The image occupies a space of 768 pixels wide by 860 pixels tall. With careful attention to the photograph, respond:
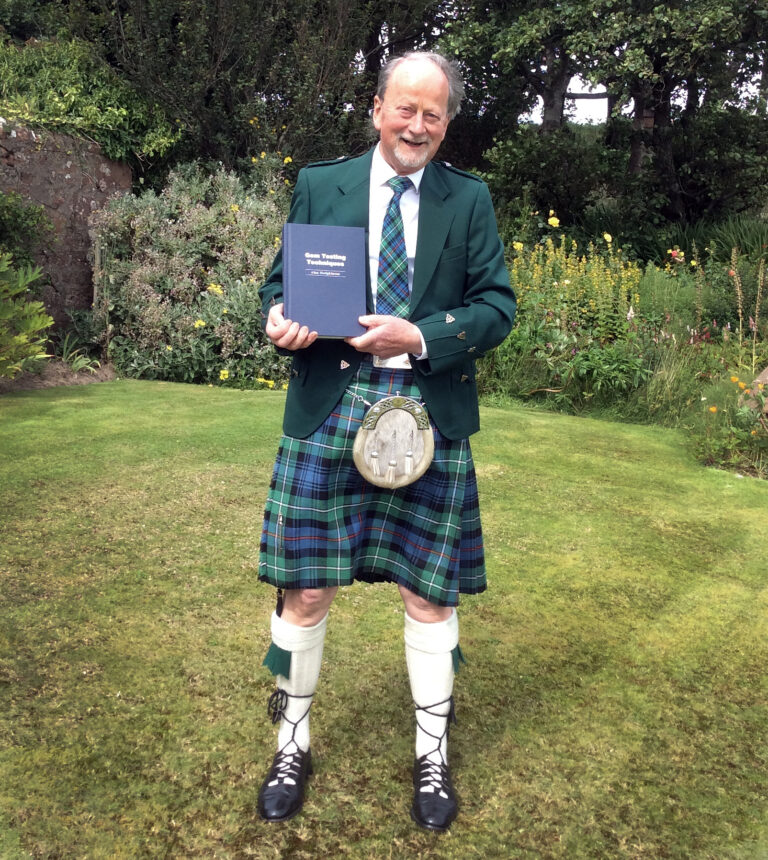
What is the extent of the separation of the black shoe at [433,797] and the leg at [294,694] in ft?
1.03

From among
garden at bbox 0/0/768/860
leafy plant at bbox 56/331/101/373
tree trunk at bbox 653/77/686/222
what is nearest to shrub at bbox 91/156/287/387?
garden at bbox 0/0/768/860

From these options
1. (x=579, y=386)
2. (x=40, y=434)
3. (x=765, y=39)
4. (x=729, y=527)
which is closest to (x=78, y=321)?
(x=40, y=434)

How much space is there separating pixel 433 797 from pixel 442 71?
1.87m

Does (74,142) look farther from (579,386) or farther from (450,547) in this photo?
(450,547)

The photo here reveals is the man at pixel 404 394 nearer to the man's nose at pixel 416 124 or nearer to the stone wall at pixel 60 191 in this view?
the man's nose at pixel 416 124

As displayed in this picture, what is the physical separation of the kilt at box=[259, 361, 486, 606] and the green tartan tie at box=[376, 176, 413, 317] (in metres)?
0.17

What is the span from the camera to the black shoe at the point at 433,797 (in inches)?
84.8

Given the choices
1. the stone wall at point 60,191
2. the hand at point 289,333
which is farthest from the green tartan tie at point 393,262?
the stone wall at point 60,191

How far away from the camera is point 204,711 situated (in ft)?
8.56

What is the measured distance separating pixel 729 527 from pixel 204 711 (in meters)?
3.13

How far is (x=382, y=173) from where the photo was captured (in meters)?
2.14

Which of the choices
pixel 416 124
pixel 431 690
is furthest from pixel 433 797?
pixel 416 124

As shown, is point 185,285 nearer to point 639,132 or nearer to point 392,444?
point 392,444

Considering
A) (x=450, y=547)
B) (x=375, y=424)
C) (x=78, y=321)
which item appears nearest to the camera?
(x=375, y=424)
